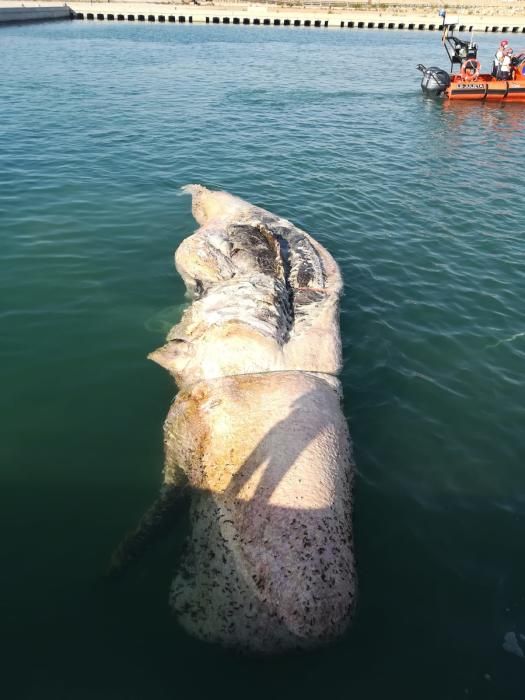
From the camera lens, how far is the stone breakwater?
71.4 metres

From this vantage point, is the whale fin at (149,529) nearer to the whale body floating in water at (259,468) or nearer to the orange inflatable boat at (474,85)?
the whale body floating in water at (259,468)

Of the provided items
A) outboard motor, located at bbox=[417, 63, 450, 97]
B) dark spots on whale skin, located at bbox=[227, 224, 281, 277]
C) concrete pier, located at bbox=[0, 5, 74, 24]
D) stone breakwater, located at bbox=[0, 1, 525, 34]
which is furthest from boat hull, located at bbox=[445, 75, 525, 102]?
stone breakwater, located at bbox=[0, 1, 525, 34]

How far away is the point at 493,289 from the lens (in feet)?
35.8

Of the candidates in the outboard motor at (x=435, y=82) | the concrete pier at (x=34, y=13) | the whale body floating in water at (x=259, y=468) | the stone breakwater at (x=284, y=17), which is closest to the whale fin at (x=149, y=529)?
the whale body floating in water at (x=259, y=468)

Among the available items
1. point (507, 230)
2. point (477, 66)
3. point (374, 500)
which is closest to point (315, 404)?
point (374, 500)

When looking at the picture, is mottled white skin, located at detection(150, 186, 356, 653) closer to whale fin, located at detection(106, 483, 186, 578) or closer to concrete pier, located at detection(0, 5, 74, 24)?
whale fin, located at detection(106, 483, 186, 578)

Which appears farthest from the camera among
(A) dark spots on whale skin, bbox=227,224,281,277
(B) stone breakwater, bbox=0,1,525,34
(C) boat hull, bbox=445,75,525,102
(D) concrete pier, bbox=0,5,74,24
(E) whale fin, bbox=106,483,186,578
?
(B) stone breakwater, bbox=0,1,525,34

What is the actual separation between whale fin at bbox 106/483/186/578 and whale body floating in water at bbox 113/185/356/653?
0.02 metres

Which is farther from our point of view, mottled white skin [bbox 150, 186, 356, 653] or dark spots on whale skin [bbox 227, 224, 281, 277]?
dark spots on whale skin [bbox 227, 224, 281, 277]

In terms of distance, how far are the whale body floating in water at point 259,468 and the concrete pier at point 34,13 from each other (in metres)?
67.0

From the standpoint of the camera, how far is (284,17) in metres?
73.6

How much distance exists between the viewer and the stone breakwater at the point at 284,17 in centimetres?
7138

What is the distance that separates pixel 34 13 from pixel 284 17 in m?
36.2

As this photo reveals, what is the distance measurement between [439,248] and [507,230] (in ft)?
8.43
